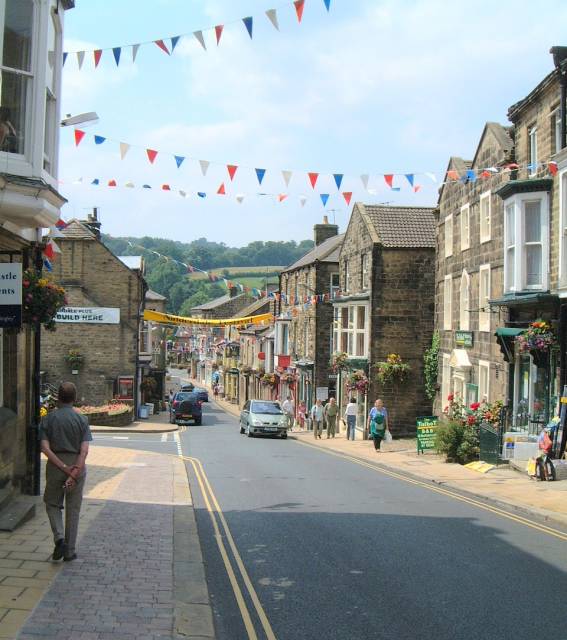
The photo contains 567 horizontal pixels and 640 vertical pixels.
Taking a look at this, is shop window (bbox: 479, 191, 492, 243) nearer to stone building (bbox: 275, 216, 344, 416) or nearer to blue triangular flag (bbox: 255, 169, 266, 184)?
blue triangular flag (bbox: 255, 169, 266, 184)

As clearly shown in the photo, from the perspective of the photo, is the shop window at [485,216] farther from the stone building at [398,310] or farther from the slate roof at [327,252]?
the slate roof at [327,252]

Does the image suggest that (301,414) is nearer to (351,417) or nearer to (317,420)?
(317,420)

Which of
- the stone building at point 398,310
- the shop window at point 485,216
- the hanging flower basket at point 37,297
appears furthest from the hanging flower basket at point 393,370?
the hanging flower basket at point 37,297

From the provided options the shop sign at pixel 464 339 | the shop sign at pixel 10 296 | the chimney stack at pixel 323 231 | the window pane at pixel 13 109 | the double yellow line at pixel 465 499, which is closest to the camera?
the shop sign at pixel 10 296

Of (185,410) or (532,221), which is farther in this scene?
(185,410)

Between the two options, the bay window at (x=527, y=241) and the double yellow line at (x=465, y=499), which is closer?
the double yellow line at (x=465, y=499)

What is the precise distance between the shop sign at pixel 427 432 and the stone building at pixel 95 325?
20273mm

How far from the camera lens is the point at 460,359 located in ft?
81.0

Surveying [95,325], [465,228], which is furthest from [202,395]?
[465,228]

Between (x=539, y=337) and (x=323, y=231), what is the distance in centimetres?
3527

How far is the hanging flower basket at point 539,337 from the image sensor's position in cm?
1753

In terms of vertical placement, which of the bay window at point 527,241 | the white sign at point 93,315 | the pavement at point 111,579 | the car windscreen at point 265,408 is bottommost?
the car windscreen at point 265,408

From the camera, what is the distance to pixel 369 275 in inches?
1313

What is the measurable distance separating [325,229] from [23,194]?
43136 mm
